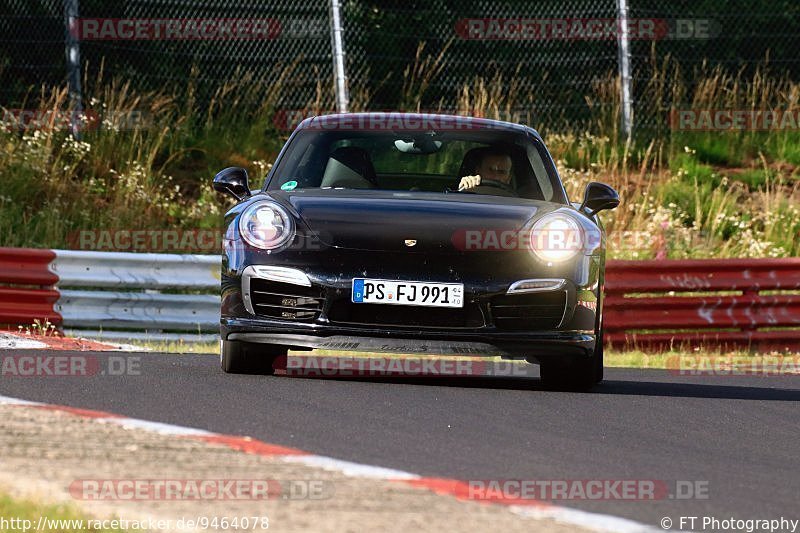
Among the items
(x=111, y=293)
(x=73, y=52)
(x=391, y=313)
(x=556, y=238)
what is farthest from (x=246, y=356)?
(x=73, y=52)

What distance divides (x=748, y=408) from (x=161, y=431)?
3.47m

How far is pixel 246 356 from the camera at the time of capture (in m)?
7.72

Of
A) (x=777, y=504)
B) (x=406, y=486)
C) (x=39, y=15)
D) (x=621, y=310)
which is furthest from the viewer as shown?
(x=39, y=15)

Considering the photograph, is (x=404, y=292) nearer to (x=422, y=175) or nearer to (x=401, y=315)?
(x=401, y=315)

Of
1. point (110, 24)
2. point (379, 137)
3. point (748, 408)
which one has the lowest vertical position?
point (748, 408)

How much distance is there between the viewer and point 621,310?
12984 mm

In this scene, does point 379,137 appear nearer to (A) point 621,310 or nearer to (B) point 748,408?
(B) point 748,408

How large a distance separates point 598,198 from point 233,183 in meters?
1.89

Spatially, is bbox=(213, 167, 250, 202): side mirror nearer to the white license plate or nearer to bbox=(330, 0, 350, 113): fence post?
the white license plate

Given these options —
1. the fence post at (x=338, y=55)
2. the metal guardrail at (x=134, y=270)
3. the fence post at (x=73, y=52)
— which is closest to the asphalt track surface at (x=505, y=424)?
the metal guardrail at (x=134, y=270)

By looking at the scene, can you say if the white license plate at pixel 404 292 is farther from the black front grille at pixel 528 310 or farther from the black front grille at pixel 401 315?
the black front grille at pixel 528 310

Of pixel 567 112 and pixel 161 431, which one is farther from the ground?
pixel 567 112

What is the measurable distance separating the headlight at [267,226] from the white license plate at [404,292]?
0.41 meters

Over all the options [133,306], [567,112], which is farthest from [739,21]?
[133,306]
